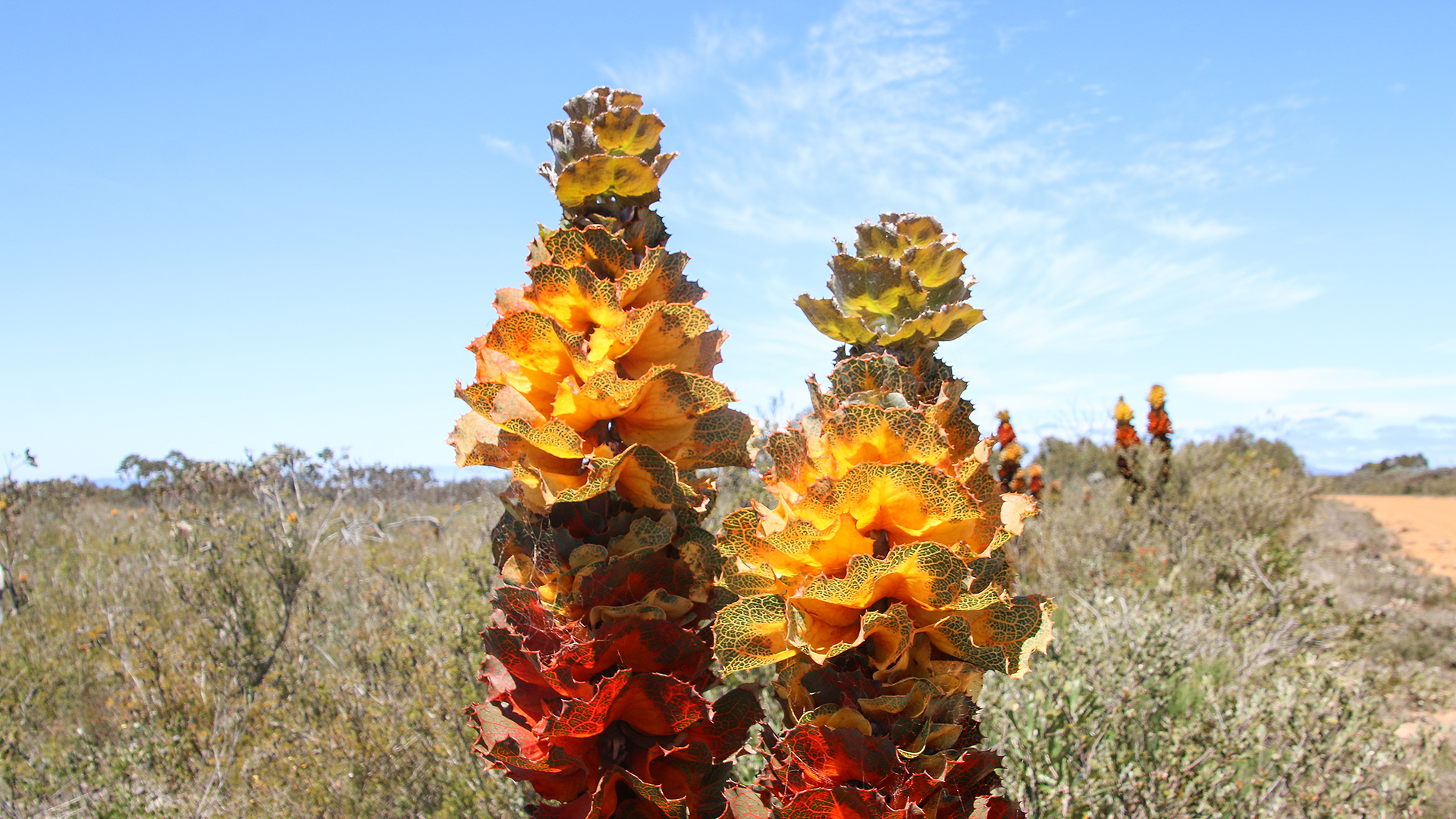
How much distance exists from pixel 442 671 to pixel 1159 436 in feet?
31.5

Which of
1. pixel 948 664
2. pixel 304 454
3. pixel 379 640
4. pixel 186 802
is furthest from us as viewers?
pixel 304 454

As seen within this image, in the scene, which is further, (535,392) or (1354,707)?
(1354,707)

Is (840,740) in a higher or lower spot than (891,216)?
lower

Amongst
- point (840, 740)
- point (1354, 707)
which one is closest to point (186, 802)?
point (840, 740)

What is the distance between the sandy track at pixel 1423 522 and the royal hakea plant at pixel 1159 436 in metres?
5.21

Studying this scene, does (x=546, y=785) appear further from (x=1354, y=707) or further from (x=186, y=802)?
(x=1354, y=707)

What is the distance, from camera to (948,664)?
3.73 ft

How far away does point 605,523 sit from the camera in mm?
1430

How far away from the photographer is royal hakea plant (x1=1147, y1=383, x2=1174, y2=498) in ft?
33.1

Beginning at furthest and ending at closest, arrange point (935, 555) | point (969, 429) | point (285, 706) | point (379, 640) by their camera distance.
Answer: point (379, 640) < point (285, 706) < point (969, 429) < point (935, 555)

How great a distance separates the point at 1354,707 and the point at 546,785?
416 cm

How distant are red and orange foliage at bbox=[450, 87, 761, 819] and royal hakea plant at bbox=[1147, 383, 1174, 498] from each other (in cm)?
1032

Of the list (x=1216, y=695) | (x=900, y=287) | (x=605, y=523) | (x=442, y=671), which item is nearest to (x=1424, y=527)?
(x=1216, y=695)

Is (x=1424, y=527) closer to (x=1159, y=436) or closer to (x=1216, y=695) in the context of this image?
(x=1159, y=436)
